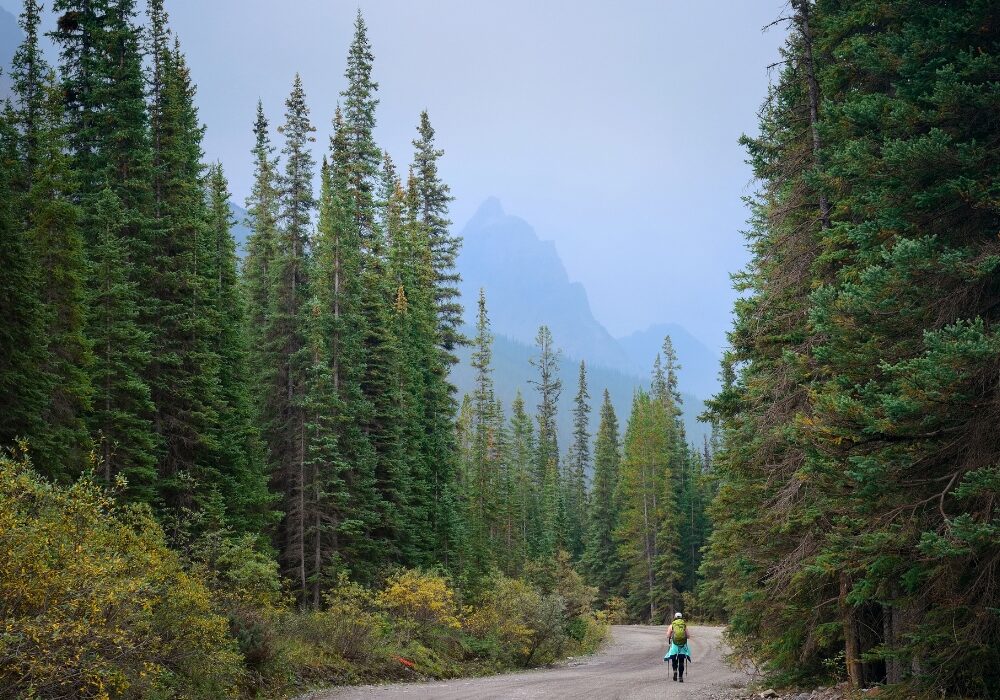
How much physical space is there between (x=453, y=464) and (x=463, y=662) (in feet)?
46.9

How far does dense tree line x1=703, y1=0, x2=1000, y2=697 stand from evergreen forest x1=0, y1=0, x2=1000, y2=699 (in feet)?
0.20

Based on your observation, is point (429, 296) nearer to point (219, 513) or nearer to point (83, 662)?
point (219, 513)

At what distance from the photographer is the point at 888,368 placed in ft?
29.9

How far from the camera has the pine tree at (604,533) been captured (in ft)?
228

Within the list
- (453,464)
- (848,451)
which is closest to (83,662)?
(848,451)

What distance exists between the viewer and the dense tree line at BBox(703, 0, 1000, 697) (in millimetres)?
8656

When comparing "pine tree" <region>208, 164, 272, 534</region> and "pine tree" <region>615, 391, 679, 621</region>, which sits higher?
"pine tree" <region>208, 164, 272, 534</region>

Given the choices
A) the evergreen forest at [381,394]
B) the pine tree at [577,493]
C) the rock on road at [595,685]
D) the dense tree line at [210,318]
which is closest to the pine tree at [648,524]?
the pine tree at [577,493]

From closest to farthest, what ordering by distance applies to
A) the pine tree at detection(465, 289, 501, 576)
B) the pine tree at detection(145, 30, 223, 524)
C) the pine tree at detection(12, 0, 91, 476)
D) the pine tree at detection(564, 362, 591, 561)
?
the pine tree at detection(12, 0, 91, 476) → the pine tree at detection(145, 30, 223, 524) → the pine tree at detection(465, 289, 501, 576) → the pine tree at detection(564, 362, 591, 561)

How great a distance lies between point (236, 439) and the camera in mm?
25703

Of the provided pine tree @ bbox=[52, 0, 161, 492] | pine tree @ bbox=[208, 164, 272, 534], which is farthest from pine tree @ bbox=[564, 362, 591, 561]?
pine tree @ bbox=[52, 0, 161, 492]

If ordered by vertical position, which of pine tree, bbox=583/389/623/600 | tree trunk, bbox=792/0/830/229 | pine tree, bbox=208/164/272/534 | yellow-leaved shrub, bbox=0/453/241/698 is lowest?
pine tree, bbox=583/389/623/600

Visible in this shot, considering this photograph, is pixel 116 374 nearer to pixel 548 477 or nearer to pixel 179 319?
pixel 179 319

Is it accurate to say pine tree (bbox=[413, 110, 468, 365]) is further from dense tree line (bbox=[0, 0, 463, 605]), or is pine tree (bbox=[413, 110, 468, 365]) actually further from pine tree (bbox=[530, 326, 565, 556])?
pine tree (bbox=[530, 326, 565, 556])
